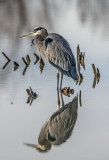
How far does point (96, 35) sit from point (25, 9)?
6149 mm

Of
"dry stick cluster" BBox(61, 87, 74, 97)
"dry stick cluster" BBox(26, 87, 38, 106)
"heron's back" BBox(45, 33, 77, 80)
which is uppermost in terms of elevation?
"heron's back" BBox(45, 33, 77, 80)

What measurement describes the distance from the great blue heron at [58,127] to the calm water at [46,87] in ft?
0.26

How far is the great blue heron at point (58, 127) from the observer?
6.89m

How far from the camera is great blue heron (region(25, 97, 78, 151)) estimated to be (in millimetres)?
6891

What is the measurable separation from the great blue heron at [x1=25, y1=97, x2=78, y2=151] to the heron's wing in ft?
3.65

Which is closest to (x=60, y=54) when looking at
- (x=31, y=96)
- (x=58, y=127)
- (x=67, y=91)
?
(x=67, y=91)

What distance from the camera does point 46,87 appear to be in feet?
31.2

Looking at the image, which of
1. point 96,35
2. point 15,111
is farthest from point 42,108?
point 96,35

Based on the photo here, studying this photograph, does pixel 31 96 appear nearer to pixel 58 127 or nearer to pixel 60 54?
pixel 60 54

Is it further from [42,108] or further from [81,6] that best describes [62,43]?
[81,6]

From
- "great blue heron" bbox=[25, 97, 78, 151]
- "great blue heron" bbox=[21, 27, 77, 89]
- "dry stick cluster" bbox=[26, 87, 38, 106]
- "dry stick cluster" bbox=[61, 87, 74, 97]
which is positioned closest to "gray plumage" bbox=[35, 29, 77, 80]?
"great blue heron" bbox=[21, 27, 77, 89]

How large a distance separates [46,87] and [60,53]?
67 centimetres

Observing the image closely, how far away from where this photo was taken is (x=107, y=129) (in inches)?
289

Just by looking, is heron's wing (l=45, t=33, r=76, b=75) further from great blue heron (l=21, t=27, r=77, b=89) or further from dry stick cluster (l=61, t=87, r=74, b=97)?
dry stick cluster (l=61, t=87, r=74, b=97)
